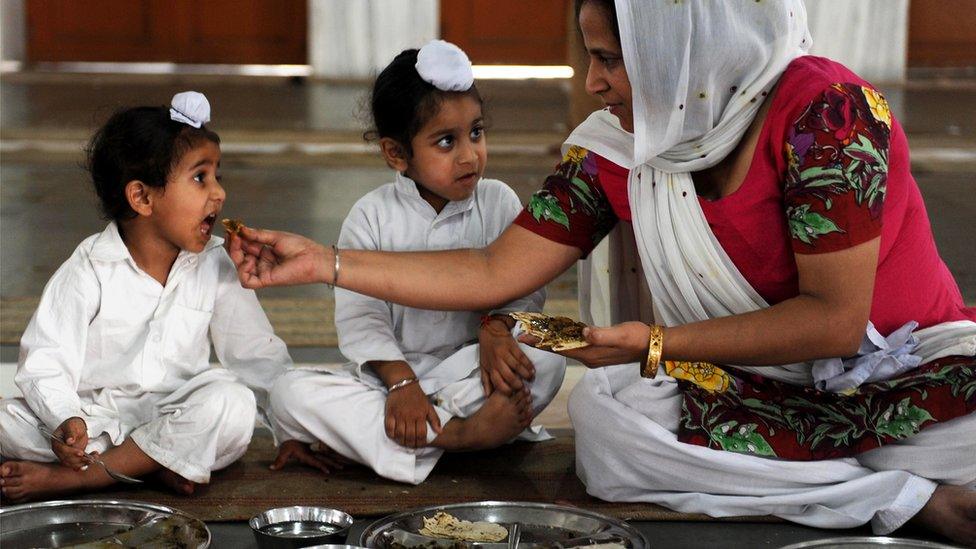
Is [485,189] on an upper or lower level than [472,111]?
lower

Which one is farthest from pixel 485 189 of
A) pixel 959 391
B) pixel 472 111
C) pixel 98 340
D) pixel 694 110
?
pixel 959 391

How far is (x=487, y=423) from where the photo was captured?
7.86ft

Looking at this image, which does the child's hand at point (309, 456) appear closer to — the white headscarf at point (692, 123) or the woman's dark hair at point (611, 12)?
the white headscarf at point (692, 123)

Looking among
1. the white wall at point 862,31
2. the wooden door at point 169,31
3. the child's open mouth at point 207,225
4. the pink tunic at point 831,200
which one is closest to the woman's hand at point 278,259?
the child's open mouth at point 207,225

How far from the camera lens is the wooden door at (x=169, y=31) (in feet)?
30.9

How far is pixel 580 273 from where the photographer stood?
2.66m

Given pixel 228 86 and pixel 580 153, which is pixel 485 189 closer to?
pixel 580 153

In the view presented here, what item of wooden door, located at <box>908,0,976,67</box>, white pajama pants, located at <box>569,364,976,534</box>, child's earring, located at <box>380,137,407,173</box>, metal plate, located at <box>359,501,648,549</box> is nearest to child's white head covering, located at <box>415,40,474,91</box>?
child's earring, located at <box>380,137,407,173</box>

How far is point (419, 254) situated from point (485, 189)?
11.4 inches

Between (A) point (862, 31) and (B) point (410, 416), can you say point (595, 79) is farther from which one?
(A) point (862, 31)

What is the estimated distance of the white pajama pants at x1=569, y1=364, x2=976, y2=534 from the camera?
2064 millimetres

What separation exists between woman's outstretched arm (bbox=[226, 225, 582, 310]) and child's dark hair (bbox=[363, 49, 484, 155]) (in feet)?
0.96

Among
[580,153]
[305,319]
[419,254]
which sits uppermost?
[580,153]

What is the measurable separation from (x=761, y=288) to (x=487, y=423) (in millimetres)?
597
